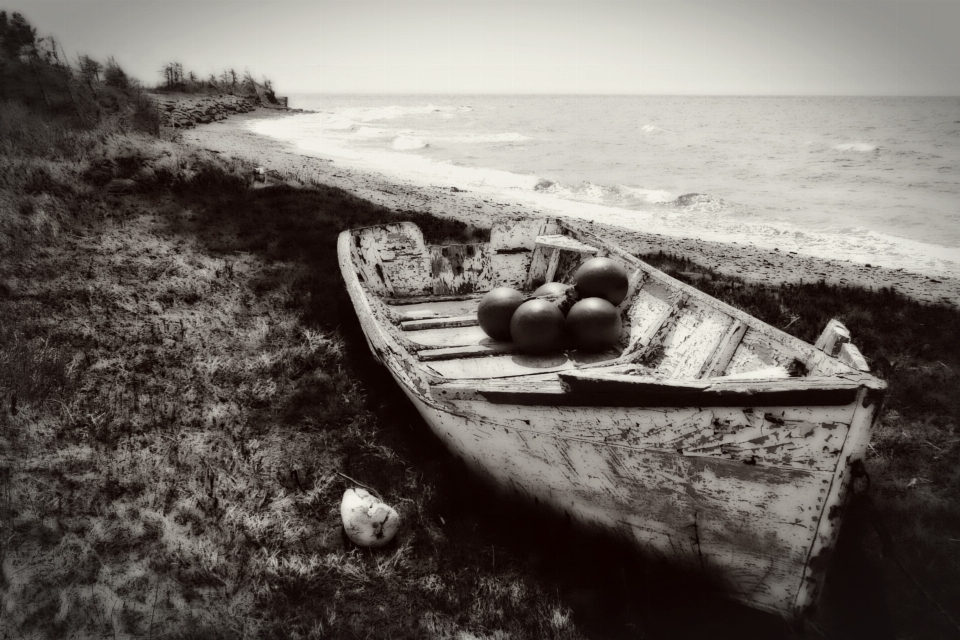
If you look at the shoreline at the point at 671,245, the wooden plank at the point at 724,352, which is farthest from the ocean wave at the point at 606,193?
the wooden plank at the point at 724,352

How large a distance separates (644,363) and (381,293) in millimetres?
3684

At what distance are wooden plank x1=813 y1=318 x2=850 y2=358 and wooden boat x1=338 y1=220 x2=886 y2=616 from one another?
0.04 ft

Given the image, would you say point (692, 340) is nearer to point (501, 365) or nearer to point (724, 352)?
point (724, 352)

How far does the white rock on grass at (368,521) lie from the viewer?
3.63 metres

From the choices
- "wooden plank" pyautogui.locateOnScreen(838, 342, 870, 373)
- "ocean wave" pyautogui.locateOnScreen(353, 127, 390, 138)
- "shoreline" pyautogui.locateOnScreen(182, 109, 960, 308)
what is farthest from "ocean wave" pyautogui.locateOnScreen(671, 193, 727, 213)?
"ocean wave" pyautogui.locateOnScreen(353, 127, 390, 138)

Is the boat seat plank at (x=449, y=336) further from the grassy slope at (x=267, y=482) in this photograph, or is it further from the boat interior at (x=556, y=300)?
the grassy slope at (x=267, y=482)

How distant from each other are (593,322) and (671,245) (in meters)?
8.42

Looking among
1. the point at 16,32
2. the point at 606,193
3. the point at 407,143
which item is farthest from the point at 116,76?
the point at 606,193

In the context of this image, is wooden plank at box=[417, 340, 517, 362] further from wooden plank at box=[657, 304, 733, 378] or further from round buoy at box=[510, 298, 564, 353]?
wooden plank at box=[657, 304, 733, 378]

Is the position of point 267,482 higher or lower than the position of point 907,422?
lower

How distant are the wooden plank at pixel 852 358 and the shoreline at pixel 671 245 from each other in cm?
685

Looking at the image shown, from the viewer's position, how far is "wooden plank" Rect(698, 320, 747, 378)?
159 inches

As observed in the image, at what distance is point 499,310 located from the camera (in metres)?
5.32

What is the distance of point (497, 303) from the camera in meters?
5.32
